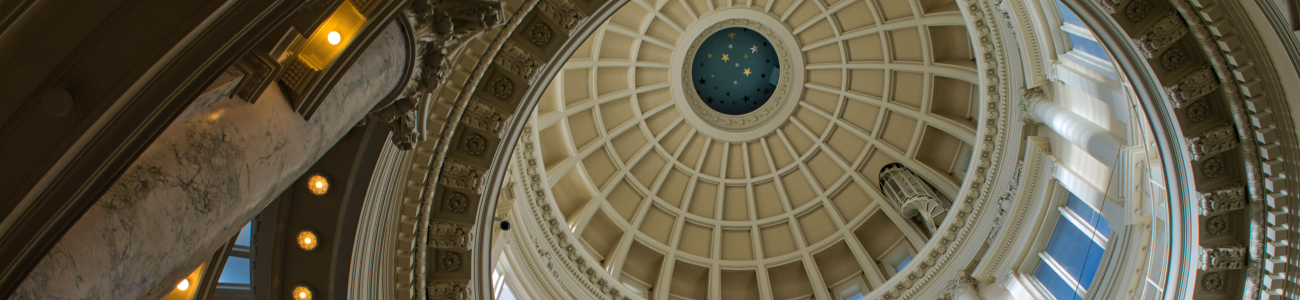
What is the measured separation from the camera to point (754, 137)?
24016 mm

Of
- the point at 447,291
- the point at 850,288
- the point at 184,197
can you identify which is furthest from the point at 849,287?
the point at 184,197

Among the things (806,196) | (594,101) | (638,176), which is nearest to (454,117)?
(594,101)

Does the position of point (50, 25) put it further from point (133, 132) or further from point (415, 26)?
point (415, 26)

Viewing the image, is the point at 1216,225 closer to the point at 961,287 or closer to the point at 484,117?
the point at 961,287

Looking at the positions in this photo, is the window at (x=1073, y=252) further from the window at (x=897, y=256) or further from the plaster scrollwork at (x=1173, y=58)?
the window at (x=897, y=256)

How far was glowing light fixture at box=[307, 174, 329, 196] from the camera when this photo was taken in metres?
7.64

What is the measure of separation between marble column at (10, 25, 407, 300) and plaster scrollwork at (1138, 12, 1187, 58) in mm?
9009

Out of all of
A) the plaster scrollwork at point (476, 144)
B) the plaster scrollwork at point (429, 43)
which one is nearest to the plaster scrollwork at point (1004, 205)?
the plaster scrollwork at point (476, 144)

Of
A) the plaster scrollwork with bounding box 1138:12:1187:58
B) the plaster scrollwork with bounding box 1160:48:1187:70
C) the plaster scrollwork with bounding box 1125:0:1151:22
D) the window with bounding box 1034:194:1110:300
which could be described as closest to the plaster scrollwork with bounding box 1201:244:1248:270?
the plaster scrollwork with bounding box 1160:48:1187:70

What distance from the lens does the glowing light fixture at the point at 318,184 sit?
764 cm

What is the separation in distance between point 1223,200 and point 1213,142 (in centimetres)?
A: 81

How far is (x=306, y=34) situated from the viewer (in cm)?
412

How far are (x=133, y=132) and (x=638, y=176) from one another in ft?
64.4

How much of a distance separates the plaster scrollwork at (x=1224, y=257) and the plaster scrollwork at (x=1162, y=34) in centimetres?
278
